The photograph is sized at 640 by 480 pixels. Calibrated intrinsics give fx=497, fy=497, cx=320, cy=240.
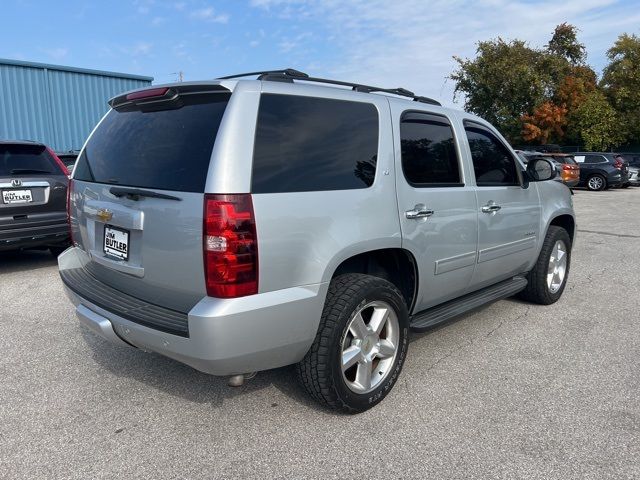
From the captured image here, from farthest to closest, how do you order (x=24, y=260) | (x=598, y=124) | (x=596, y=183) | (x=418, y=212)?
(x=598, y=124), (x=596, y=183), (x=24, y=260), (x=418, y=212)

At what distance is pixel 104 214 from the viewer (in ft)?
9.25

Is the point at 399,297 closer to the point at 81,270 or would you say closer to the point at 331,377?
the point at 331,377

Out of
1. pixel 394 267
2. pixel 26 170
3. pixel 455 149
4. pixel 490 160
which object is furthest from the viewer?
pixel 26 170

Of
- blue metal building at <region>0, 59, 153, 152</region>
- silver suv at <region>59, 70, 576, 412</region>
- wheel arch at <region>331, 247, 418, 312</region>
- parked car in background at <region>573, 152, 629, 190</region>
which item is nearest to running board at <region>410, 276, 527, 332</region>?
silver suv at <region>59, 70, 576, 412</region>

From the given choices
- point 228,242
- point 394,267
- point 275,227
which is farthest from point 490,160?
point 228,242

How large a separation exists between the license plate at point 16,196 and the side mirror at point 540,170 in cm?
551

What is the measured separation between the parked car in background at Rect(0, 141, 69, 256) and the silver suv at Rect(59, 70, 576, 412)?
293 cm

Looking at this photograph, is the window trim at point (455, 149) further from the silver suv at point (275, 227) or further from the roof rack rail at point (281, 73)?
the roof rack rail at point (281, 73)

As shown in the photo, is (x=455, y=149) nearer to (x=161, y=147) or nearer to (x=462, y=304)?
(x=462, y=304)

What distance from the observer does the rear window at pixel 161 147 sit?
245cm

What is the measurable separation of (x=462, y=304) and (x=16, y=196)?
16.8 ft

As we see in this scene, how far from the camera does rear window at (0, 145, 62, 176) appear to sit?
589 centimetres

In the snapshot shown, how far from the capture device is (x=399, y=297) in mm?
3041

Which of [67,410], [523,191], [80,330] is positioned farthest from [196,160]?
[523,191]
